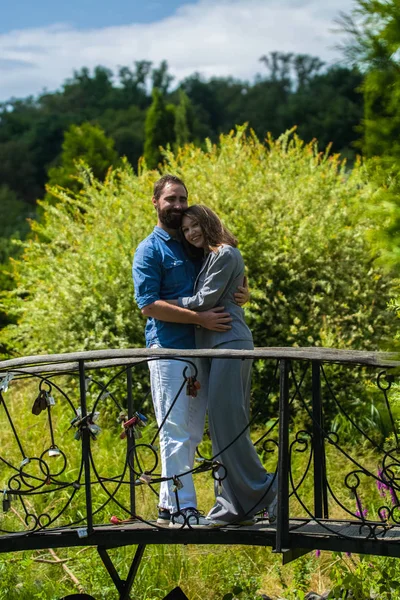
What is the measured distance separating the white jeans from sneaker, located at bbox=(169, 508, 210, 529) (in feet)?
0.15

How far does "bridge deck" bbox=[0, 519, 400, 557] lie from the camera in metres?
3.58

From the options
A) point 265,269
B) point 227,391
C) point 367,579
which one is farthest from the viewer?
point 265,269

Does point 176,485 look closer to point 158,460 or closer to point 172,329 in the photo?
Answer: point 172,329

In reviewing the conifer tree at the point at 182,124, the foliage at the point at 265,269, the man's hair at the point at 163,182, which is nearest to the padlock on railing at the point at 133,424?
the man's hair at the point at 163,182

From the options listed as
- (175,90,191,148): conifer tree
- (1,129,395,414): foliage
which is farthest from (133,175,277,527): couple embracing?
(175,90,191,148): conifer tree

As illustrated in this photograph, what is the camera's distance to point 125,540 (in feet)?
12.9

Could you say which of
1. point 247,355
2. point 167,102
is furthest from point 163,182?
point 167,102

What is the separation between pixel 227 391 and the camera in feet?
12.7

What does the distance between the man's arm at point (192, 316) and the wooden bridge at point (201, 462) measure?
21 centimetres

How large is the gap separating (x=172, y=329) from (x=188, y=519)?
90 cm

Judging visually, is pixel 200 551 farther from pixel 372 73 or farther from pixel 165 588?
pixel 372 73

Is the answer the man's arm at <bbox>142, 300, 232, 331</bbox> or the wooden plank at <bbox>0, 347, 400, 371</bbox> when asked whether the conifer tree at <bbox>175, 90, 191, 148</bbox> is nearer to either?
the man's arm at <bbox>142, 300, 232, 331</bbox>

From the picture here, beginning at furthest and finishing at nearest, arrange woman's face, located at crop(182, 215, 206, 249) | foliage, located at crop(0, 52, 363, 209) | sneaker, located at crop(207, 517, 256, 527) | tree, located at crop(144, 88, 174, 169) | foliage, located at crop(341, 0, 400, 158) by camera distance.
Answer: foliage, located at crop(0, 52, 363, 209)
tree, located at crop(144, 88, 174, 169)
woman's face, located at crop(182, 215, 206, 249)
sneaker, located at crop(207, 517, 256, 527)
foliage, located at crop(341, 0, 400, 158)

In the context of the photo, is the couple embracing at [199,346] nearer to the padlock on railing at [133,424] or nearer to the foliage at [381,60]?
the padlock on railing at [133,424]
